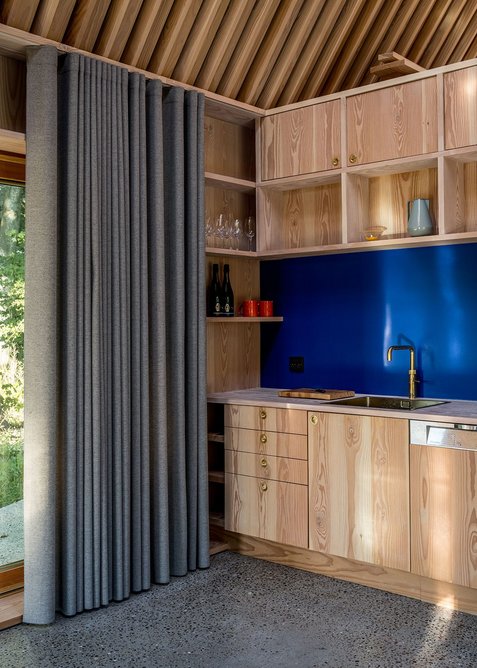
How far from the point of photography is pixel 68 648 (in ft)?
Result: 9.73

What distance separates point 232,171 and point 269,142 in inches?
11.8

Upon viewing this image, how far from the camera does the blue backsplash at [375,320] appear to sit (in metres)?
3.92

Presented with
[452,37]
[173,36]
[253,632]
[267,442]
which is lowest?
[253,632]

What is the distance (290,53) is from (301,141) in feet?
1.59

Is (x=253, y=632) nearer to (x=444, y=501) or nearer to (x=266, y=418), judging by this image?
(x=444, y=501)

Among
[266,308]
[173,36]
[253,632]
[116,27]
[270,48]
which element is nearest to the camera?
[253,632]

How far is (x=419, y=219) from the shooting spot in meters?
3.87

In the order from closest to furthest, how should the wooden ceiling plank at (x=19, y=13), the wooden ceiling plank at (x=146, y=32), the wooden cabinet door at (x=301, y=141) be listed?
1. the wooden ceiling plank at (x=19, y=13)
2. the wooden ceiling plank at (x=146, y=32)
3. the wooden cabinet door at (x=301, y=141)

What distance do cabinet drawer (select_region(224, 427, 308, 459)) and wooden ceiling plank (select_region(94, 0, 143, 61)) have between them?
2.05m

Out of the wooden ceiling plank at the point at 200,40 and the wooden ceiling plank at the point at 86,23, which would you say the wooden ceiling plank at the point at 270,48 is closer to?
the wooden ceiling plank at the point at 200,40

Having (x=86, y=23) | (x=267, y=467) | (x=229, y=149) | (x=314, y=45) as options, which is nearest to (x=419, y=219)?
(x=314, y=45)

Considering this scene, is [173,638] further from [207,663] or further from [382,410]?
[382,410]

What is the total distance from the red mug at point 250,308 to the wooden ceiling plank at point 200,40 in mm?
1302

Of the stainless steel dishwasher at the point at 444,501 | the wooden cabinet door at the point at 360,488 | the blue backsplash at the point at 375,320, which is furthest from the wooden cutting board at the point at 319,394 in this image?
the stainless steel dishwasher at the point at 444,501
